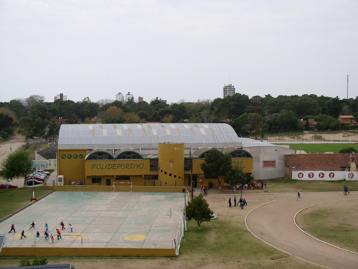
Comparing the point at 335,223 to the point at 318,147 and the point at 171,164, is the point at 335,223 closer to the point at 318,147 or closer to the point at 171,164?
the point at 171,164

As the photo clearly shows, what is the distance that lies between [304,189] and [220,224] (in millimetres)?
19254

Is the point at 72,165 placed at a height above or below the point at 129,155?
below

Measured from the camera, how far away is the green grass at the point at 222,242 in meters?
32.3

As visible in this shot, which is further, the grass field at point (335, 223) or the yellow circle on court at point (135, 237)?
the yellow circle on court at point (135, 237)

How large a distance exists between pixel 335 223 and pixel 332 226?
1165 millimetres

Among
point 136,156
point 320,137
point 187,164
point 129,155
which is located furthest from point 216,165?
point 320,137

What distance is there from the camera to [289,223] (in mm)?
40219

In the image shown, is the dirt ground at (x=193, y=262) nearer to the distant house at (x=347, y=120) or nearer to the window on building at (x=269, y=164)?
the window on building at (x=269, y=164)

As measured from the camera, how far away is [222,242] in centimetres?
3488

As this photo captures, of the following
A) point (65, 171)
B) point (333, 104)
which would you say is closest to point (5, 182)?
point (65, 171)

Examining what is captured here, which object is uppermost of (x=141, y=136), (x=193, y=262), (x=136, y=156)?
(x=141, y=136)

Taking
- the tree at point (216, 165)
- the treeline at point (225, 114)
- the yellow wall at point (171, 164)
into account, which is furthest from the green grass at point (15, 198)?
the treeline at point (225, 114)

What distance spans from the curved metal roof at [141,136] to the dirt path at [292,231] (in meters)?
14.7

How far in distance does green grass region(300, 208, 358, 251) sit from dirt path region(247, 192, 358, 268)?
3.58 feet
